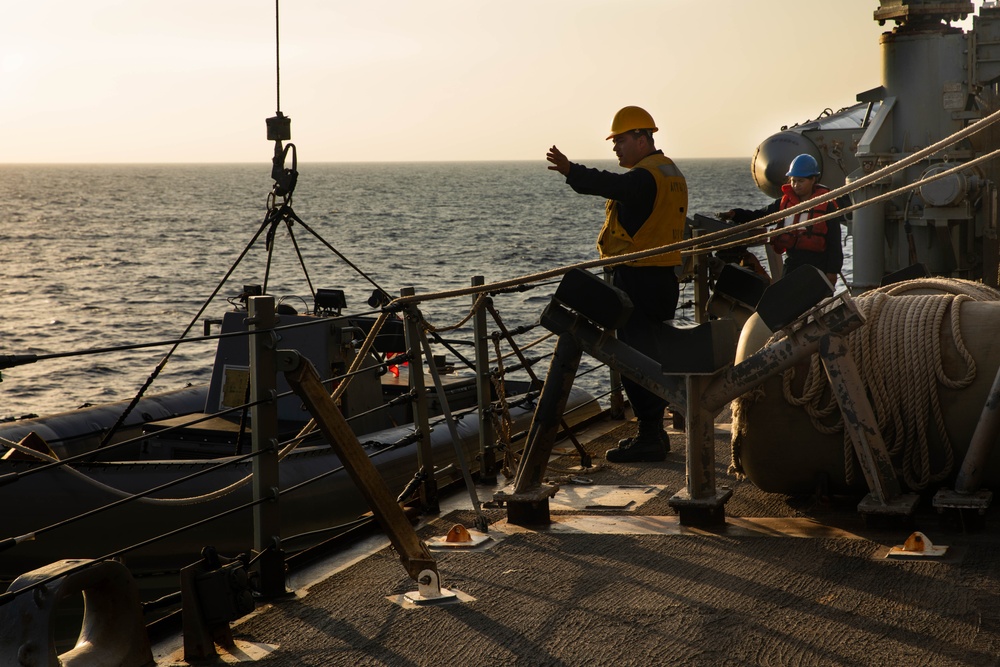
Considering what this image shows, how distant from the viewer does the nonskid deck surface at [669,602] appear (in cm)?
354

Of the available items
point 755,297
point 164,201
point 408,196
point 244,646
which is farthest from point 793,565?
point 408,196

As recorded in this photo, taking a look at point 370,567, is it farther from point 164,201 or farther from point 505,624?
point 164,201

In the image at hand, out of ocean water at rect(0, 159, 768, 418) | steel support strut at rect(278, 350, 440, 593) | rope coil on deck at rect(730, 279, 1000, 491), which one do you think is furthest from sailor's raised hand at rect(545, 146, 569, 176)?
ocean water at rect(0, 159, 768, 418)

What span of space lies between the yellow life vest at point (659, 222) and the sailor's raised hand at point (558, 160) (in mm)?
587

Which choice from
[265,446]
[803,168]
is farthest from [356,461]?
[803,168]

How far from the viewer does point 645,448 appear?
256 inches

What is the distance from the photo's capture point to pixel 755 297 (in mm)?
7188

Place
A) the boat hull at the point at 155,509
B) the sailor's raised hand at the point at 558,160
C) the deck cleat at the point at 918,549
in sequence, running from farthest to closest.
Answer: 1. the boat hull at the point at 155,509
2. the sailor's raised hand at the point at 558,160
3. the deck cleat at the point at 918,549

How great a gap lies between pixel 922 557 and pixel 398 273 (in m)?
45.2

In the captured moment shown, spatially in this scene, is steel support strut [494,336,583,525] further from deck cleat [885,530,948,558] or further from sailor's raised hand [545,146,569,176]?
deck cleat [885,530,948,558]

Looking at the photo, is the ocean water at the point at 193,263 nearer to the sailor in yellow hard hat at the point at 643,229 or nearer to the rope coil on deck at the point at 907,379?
the sailor in yellow hard hat at the point at 643,229

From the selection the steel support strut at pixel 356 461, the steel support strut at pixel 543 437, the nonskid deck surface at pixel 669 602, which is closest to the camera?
the nonskid deck surface at pixel 669 602

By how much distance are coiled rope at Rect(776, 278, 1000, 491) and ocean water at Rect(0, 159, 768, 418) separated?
367 centimetres

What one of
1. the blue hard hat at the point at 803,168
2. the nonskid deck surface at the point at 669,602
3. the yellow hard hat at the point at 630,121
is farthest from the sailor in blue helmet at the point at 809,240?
the nonskid deck surface at the point at 669,602
